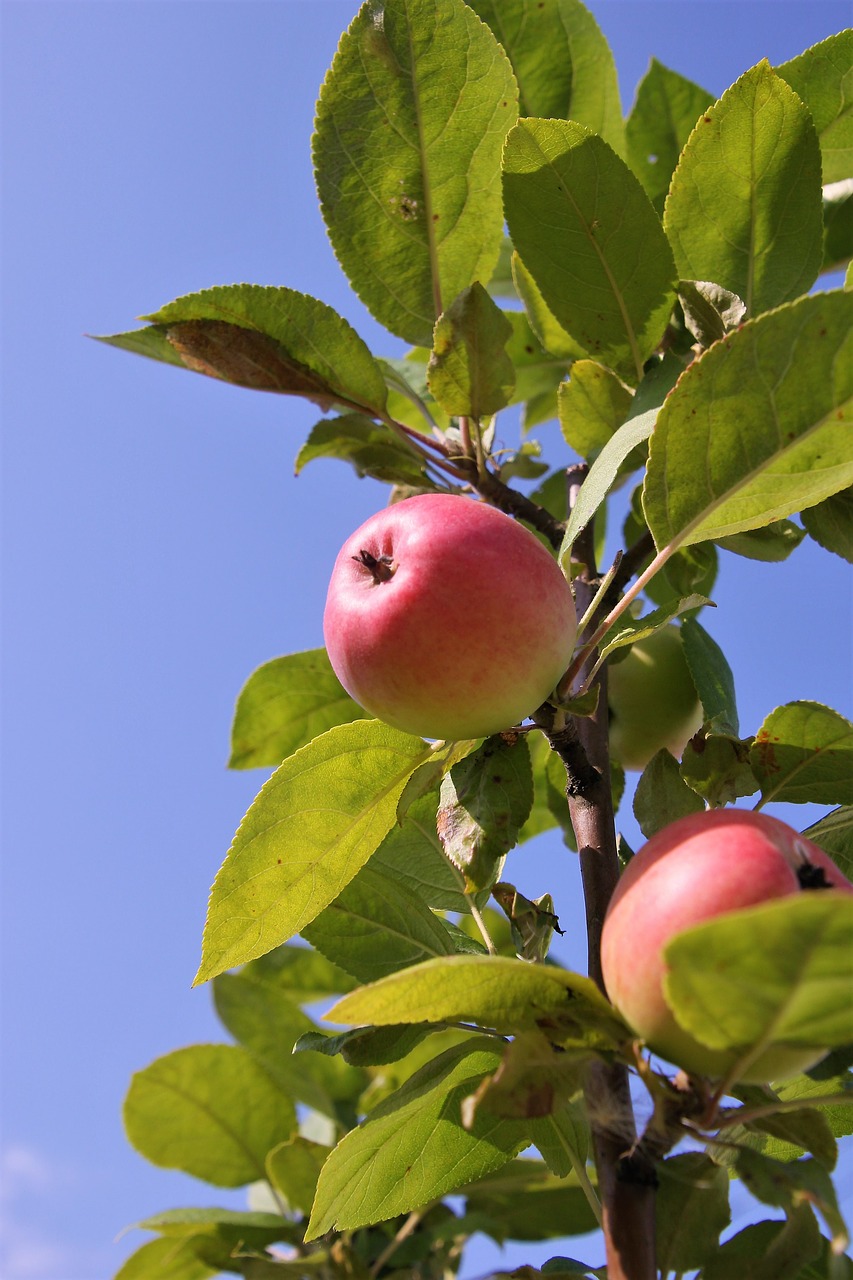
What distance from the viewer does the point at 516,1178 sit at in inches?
69.3

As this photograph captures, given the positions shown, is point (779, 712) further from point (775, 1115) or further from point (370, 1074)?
point (370, 1074)

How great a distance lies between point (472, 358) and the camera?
136 centimetres

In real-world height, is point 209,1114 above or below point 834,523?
below

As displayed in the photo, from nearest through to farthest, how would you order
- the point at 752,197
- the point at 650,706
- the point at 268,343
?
the point at 752,197
the point at 268,343
the point at 650,706

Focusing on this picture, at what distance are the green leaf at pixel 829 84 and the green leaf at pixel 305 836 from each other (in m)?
1.05

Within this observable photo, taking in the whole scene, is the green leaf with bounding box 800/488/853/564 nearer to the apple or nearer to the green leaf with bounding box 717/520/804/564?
the green leaf with bounding box 717/520/804/564

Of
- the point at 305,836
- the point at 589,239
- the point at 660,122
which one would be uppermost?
the point at 660,122

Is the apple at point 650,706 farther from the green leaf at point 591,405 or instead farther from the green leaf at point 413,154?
the green leaf at point 413,154

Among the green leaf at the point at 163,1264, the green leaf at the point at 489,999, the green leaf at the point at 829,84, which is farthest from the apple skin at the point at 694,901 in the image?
the green leaf at the point at 163,1264

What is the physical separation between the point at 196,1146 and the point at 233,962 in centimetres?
114

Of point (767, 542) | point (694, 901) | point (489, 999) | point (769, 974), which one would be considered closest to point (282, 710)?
point (767, 542)

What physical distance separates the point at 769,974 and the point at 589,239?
0.99 m

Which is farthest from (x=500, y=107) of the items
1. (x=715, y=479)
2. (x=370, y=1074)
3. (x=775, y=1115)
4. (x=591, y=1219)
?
(x=370, y=1074)

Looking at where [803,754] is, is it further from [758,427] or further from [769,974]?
[769,974]
